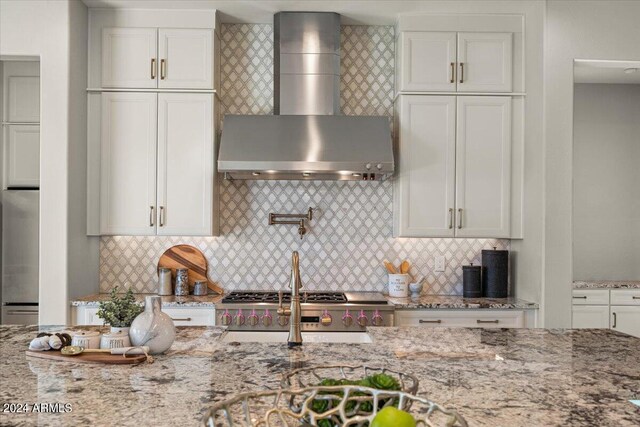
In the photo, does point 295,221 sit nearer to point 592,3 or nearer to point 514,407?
point 592,3

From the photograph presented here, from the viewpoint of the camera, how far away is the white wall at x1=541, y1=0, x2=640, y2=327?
3922 mm

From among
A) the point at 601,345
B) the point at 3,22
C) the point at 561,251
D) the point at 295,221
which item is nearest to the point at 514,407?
the point at 601,345

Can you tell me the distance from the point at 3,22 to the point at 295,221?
7.74 feet

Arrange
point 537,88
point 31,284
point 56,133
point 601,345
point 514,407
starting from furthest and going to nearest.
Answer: point 31,284, point 537,88, point 56,133, point 601,345, point 514,407

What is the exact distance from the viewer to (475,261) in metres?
4.43

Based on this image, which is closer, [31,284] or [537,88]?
[537,88]

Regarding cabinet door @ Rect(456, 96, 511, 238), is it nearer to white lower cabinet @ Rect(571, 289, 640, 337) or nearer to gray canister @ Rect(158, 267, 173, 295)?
white lower cabinet @ Rect(571, 289, 640, 337)

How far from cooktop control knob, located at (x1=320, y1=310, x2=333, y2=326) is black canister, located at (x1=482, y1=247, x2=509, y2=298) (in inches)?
48.7

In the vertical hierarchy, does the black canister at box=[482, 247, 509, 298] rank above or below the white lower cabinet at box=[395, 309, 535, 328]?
above

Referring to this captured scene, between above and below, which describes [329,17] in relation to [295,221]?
above

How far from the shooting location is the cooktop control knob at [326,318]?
12.3 ft

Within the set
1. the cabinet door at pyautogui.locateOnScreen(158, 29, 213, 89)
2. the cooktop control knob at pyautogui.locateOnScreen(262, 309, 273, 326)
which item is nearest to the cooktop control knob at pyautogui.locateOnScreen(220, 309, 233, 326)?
the cooktop control knob at pyautogui.locateOnScreen(262, 309, 273, 326)

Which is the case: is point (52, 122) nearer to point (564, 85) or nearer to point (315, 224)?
point (315, 224)

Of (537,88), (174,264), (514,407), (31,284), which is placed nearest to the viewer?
A: (514,407)
